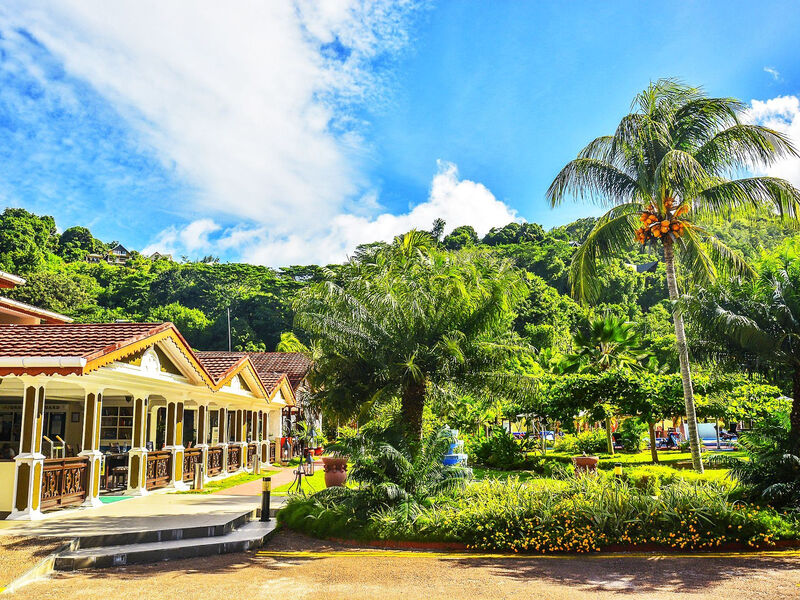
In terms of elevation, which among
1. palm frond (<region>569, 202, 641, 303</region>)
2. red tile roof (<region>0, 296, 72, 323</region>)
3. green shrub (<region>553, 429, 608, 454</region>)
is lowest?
green shrub (<region>553, 429, 608, 454</region>)

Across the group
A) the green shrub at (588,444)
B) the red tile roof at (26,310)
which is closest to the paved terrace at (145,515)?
the red tile roof at (26,310)

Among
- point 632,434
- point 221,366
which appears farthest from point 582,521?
point 632,434

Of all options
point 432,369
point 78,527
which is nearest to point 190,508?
point 78,527

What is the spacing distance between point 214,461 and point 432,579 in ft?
48.3

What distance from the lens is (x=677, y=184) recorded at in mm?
15797

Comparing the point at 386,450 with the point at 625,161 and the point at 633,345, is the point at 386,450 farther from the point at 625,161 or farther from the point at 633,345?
the point at 633,345

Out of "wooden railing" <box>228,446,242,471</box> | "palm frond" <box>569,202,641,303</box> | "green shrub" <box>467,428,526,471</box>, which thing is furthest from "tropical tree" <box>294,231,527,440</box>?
"green shrub" <box>467,428,526,471</box>

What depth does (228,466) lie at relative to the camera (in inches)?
909

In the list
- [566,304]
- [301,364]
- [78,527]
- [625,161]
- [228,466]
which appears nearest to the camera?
[78,527]

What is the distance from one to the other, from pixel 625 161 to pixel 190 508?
13799mm

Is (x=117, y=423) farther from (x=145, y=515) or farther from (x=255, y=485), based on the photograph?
(x=145, y=515)

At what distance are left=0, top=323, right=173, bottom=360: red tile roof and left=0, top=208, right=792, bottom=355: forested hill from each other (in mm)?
38792

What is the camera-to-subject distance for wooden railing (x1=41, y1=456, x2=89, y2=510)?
1222cm

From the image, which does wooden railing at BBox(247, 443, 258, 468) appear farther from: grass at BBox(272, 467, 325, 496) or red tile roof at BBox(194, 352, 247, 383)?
red tile roof at BBox(194, 352, 247, 383)
